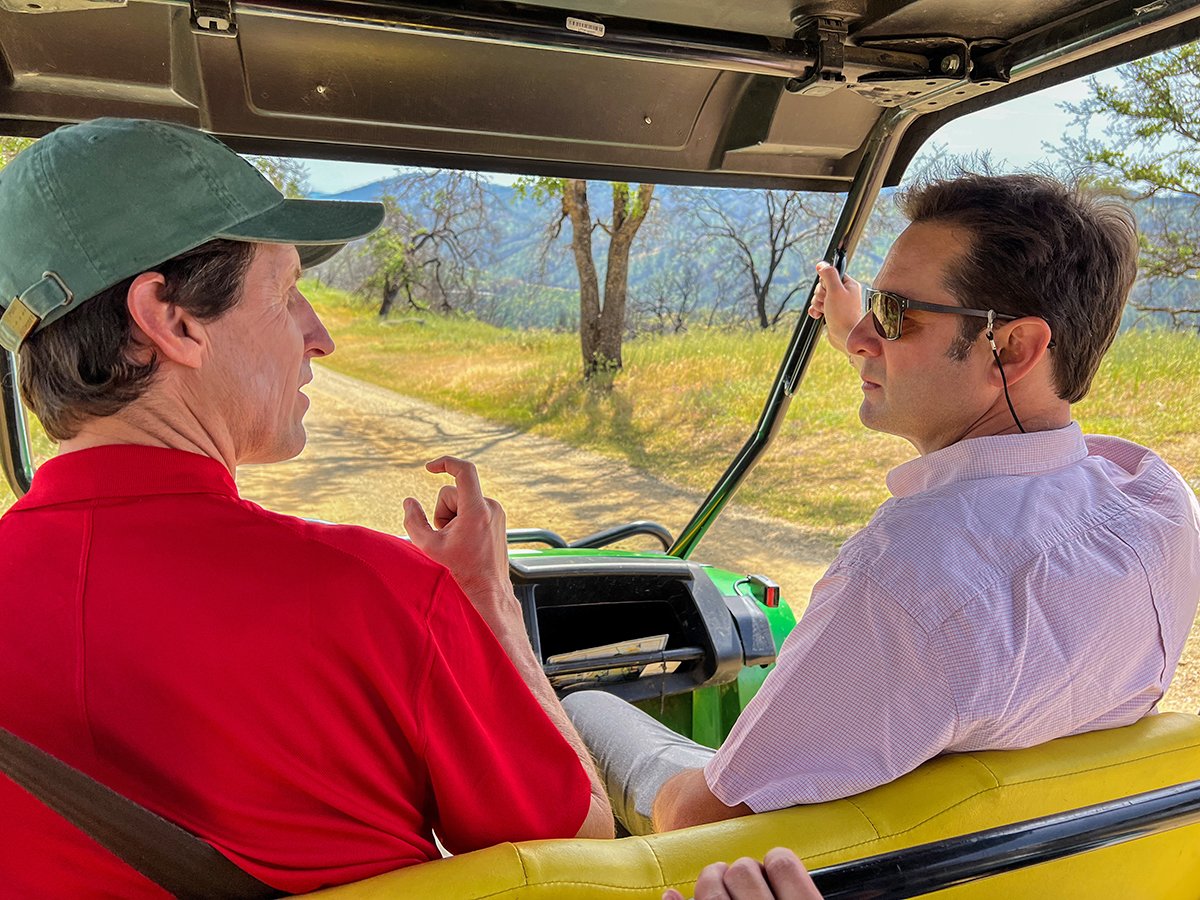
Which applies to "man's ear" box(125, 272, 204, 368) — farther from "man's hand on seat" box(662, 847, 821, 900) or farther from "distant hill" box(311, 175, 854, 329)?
"distant hill" box(311, 175, 854, 329)

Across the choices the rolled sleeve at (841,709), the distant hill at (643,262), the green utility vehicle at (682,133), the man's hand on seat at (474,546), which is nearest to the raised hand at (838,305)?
the green utility vehicle at (682,133)

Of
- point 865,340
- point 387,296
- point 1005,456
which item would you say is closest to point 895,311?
point 865,340

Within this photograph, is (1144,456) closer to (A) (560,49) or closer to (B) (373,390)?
(A) (560,49)

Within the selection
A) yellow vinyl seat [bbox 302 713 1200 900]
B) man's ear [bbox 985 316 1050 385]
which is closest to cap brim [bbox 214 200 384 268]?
yellow vinyl seat [bbox 302 713 1200 900]

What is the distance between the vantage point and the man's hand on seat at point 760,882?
2.80ft

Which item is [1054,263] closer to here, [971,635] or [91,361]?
[971,635]

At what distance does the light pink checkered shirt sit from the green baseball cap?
2.46 feet

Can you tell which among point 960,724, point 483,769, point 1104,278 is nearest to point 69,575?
point 483,769

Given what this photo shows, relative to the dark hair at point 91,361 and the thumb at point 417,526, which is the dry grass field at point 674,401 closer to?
the thumb at point 417,526

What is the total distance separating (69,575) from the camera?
902mm

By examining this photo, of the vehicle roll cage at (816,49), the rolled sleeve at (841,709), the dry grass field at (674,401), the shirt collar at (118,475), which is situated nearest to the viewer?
the shirt collar at (118,475)

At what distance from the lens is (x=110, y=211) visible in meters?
0.98

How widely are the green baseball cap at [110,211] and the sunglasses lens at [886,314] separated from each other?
2.81 ft

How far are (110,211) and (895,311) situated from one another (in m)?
1.05
